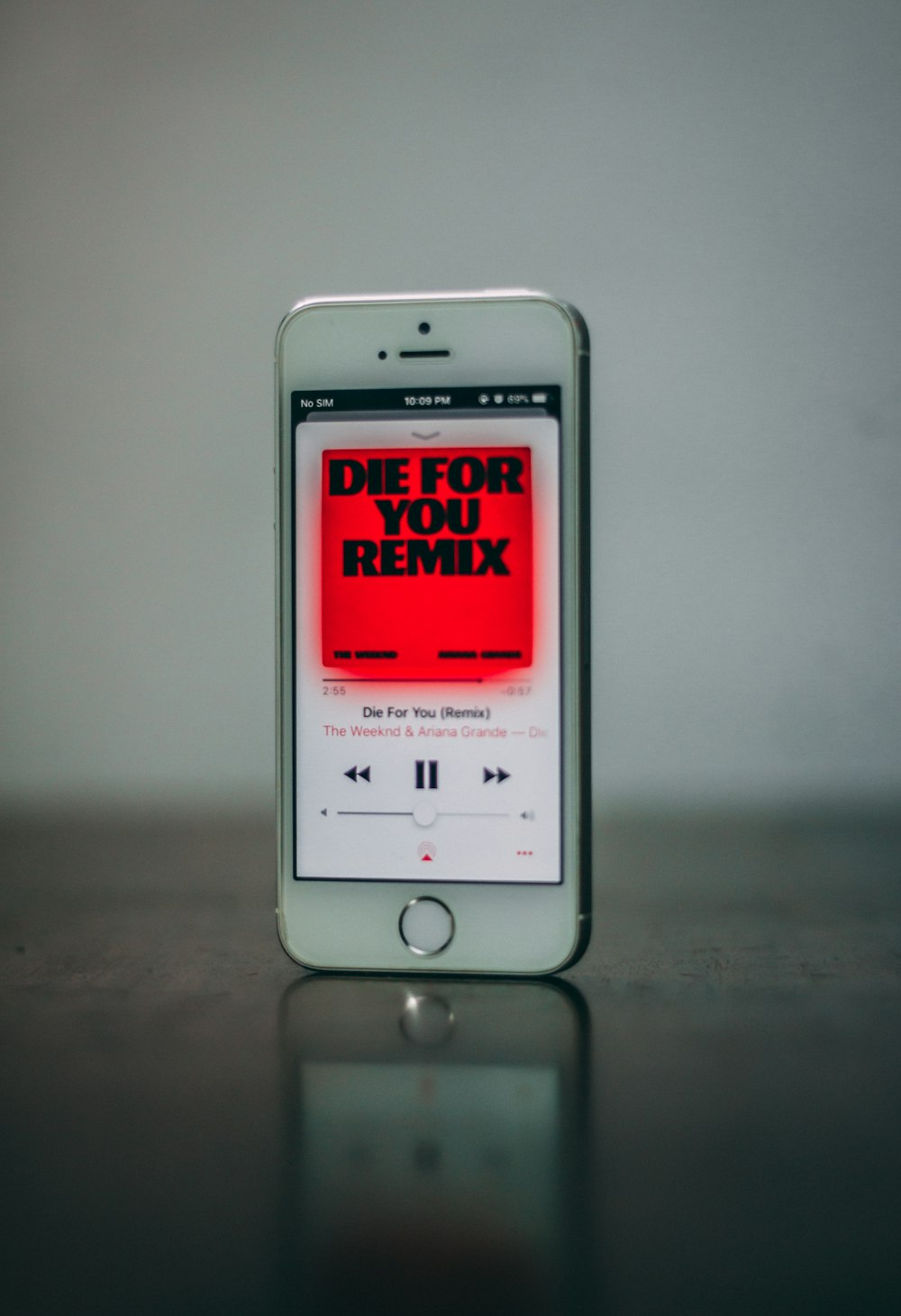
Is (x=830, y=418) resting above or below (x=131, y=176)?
below

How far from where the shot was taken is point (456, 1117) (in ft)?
0.92

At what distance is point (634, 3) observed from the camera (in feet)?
3.24

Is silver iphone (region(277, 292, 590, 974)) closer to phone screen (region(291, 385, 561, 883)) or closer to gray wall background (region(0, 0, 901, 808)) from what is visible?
phone screen (region(291, 385, 561, 883))

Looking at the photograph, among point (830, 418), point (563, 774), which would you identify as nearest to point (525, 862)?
point (563, 774)

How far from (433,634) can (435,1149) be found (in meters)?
0.22

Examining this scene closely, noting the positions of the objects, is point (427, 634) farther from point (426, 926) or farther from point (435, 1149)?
point (435, 1149)

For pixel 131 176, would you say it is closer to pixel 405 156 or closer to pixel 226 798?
pixel 405 156

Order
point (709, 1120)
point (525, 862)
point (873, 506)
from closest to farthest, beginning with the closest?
point (709, 1120)
point (525, 862)
point (873, 506)

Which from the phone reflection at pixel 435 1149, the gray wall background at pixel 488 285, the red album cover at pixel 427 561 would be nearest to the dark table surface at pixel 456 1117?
the phone reflection at pixel 435 1149

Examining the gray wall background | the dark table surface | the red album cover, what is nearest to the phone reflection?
the dark table surface

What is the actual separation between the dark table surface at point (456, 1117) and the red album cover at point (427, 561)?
0.42 feet

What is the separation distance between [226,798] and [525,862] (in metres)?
0.58

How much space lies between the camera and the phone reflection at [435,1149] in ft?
0.66

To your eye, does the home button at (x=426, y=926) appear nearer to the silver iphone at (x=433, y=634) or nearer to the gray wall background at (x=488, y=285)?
the silver iphone at (x=433, y=634)
